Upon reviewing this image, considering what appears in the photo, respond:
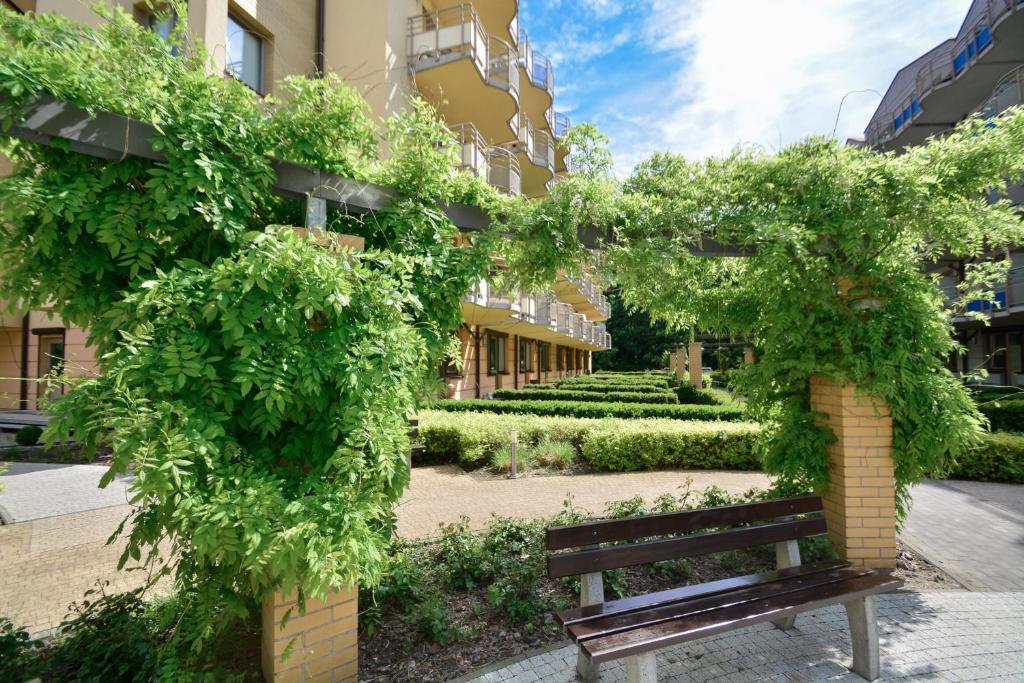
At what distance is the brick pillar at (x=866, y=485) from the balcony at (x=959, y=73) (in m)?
14.4

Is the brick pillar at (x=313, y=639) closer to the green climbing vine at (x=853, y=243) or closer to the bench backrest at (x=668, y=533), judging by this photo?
the bench backrest at (x=668, y=533)

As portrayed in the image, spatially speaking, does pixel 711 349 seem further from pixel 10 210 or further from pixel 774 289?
pixel 10 210

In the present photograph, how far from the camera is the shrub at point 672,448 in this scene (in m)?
8.41

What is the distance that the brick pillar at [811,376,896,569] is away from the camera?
3961 mm

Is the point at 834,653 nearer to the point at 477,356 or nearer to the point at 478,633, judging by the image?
the point at 478,633

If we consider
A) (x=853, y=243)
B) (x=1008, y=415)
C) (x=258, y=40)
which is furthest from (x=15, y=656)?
(x=1008, y=415)

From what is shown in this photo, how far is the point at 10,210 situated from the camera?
6.59 ft

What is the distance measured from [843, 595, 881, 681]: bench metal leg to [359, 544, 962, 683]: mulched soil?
46.8 inches

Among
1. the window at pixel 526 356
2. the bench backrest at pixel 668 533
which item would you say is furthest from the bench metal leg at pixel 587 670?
the window at pixel 526 356

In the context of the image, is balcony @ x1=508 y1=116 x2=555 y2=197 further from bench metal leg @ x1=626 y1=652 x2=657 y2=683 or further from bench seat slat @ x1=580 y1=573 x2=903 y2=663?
bench metal leg @ x1=626 y1=652 x2=657 y2=683

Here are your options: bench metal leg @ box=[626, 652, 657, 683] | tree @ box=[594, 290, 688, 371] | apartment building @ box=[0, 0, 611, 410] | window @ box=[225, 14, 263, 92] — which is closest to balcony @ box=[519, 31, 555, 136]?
apartment building @ box=[0, 0, 611, 410]

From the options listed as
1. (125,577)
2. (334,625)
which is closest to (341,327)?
(334,625)

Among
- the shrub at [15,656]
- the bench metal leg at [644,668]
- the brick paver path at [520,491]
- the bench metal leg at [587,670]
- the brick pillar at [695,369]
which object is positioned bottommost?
the brick paver path at [520,491]

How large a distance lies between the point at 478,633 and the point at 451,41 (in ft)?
41.0
